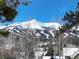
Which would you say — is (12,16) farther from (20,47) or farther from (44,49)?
(44,49)

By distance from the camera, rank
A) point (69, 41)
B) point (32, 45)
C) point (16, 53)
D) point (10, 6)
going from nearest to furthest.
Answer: point (10, 6) → point (16, 53) → point (32, 45) → point (69, 41)

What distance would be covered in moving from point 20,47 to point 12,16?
142ft

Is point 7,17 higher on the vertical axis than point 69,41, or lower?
lower

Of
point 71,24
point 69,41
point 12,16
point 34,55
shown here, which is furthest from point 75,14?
point 69,41

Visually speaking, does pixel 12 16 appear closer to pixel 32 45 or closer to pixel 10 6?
pixel 10 6

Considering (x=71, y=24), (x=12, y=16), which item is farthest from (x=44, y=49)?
(x=12, y=16)

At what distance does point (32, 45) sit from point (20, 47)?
2053 millimetres

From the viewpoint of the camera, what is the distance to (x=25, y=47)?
57.0m

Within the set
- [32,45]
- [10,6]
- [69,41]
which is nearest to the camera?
[10,6]

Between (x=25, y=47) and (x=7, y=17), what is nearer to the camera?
(x=7, y=17)

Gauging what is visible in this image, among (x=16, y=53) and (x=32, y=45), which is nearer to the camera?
(x=16, y=53)

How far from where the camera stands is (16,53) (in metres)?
54.0

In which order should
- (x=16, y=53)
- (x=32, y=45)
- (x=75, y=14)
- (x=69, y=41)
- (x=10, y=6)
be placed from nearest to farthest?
(x=10, y=6) < (x=75, y=14) < (x=16, y=53) < (x=32, y=45) < (x=69, y=41)

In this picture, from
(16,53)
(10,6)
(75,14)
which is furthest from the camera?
(16,53)
